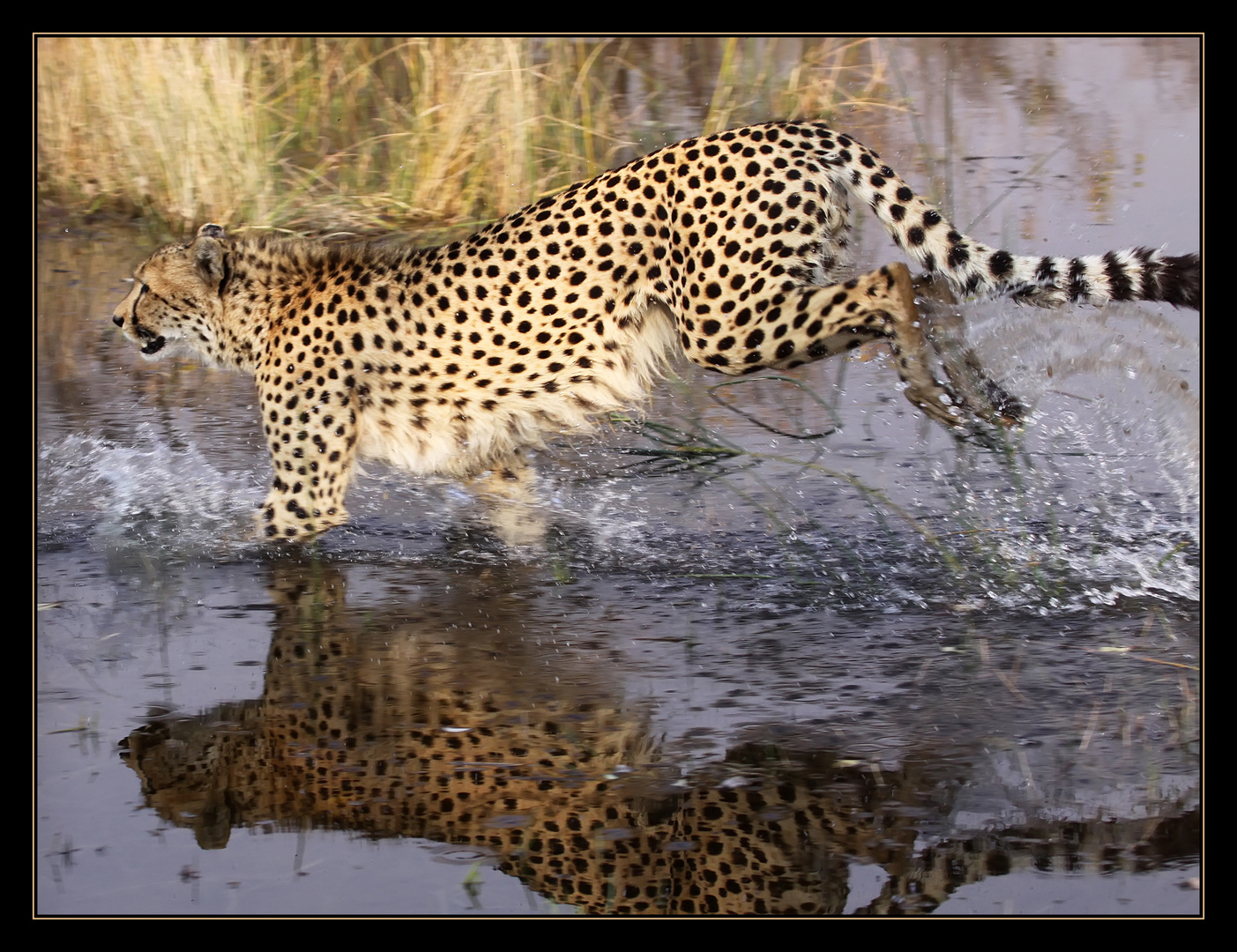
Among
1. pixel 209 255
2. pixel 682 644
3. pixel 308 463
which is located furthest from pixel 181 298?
pixel 682 644

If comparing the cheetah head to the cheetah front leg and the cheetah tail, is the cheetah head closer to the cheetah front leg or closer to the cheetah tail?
the cheetah front leg

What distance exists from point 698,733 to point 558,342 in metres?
1.70

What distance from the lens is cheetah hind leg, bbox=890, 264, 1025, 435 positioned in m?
4.42

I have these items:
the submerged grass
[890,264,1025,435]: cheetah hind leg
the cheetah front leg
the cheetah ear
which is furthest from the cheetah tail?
the submerged grass

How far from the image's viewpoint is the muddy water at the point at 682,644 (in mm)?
2998

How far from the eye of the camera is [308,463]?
194 inches

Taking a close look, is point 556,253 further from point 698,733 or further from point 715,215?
point 698,733

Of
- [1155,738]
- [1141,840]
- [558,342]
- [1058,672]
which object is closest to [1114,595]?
[1058,672]

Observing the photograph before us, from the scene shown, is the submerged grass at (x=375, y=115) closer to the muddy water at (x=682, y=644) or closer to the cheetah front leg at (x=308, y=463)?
the muddy water at (x=682, y=644)

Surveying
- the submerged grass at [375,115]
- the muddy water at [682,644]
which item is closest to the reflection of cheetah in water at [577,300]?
the muddy water at [682,644]

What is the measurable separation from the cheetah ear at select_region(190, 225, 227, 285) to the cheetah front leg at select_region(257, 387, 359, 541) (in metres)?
0.56

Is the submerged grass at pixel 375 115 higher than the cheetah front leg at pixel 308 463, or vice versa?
the submerged grass at pixel 375 115

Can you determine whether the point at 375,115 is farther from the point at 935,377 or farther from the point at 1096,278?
the point at 1096,278

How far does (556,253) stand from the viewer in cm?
476
